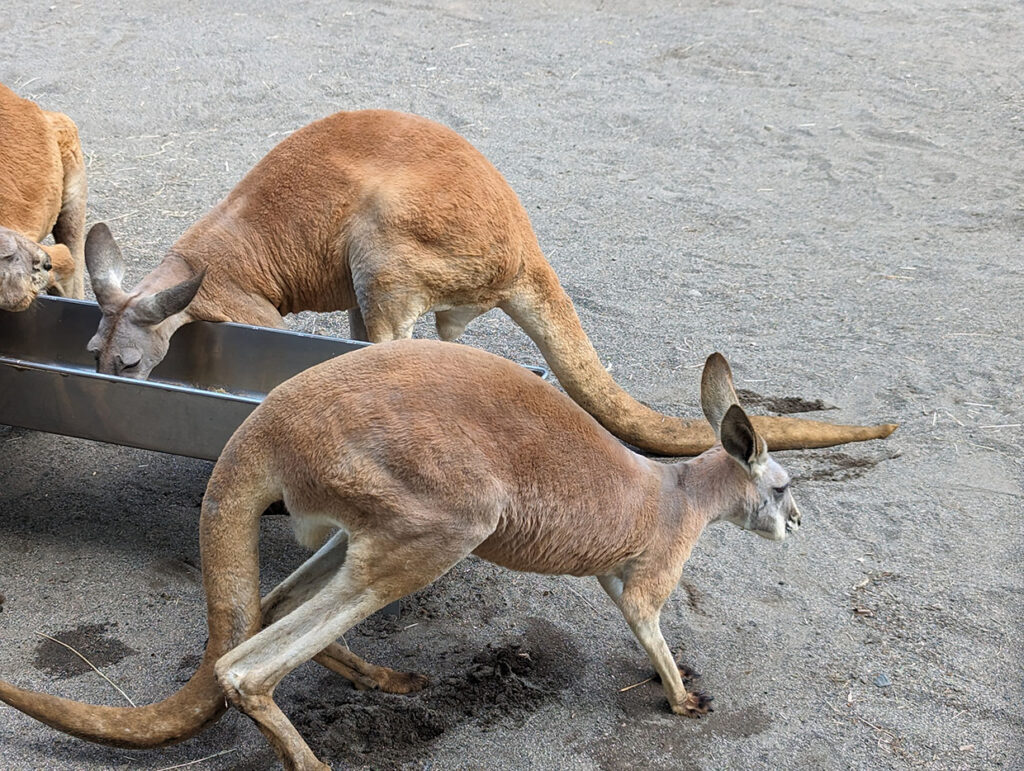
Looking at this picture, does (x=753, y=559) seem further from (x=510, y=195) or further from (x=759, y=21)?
(x=759, y=21)

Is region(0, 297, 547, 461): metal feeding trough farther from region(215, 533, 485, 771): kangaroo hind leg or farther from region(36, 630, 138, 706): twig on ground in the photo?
region(215, 533, 485, 771): kangaroo hind leg

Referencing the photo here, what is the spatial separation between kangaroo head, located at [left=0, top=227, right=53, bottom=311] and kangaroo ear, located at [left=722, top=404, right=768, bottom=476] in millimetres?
2750

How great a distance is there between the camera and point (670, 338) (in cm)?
602

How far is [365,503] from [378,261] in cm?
172

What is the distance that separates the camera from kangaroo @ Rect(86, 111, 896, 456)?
446cm

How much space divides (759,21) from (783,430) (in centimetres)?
728

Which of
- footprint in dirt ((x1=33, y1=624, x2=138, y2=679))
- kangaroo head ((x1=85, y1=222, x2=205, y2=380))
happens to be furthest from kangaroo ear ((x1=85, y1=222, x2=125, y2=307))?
footprint in dirt ((x1=33, y1=624, x2=138, y2=679))

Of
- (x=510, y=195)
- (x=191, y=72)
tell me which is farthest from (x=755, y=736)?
(x=191, y=72)

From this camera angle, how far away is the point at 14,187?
5.00m

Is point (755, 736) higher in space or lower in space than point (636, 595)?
lower

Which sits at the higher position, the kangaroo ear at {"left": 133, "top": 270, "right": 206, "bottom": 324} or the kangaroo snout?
the kangaroo ear at {"left": 133, "top": 270, "right": 206, "bottom": 324}

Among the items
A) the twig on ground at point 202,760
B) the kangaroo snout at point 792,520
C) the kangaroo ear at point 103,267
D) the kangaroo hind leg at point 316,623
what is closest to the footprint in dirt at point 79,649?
the twig on ground at point 202,760

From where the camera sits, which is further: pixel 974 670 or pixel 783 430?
pixel 783 430

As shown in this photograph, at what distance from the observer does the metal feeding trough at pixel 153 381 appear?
378cm
